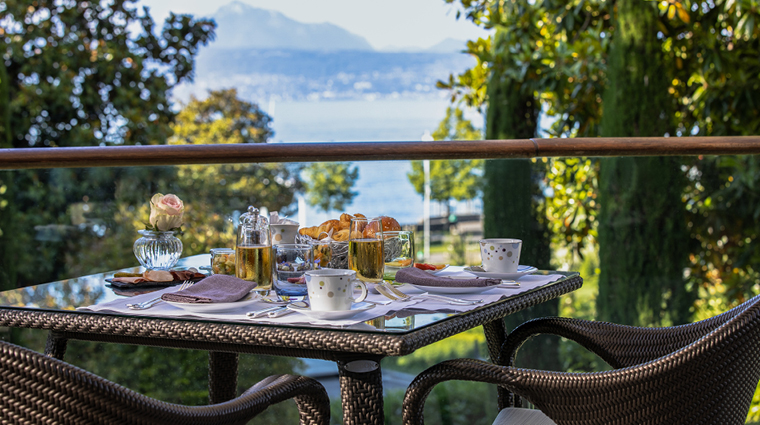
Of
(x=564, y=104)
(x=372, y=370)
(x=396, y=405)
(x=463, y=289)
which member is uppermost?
(x=564, y=104)

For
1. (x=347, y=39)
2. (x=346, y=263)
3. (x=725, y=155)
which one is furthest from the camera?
(x=347, y=39)

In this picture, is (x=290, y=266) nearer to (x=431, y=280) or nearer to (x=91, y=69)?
(x=431, y=280)

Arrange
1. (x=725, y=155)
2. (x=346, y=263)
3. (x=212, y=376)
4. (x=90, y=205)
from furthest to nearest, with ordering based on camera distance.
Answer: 1. (x=90, y=205)
2. (x=725, y=155)
3. (x=212, y=376)
4. (x=346, y=263)

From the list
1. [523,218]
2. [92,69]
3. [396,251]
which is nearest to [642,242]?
[523,218]

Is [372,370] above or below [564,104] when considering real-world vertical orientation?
below

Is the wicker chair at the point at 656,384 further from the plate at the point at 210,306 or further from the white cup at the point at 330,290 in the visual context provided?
the plate at the point at 210,306

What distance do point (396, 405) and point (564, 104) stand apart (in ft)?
9.48

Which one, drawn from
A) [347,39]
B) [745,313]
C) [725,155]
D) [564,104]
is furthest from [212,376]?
[347,39]

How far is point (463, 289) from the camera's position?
145 cm

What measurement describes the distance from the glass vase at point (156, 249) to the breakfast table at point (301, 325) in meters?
0.24

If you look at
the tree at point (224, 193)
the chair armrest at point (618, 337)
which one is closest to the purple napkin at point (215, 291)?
the chair armrest at point (618, 337)

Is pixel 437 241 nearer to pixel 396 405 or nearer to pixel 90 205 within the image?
pixel 396 405

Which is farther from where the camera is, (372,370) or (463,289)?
(463,289)

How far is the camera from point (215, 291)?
1.40 meters
